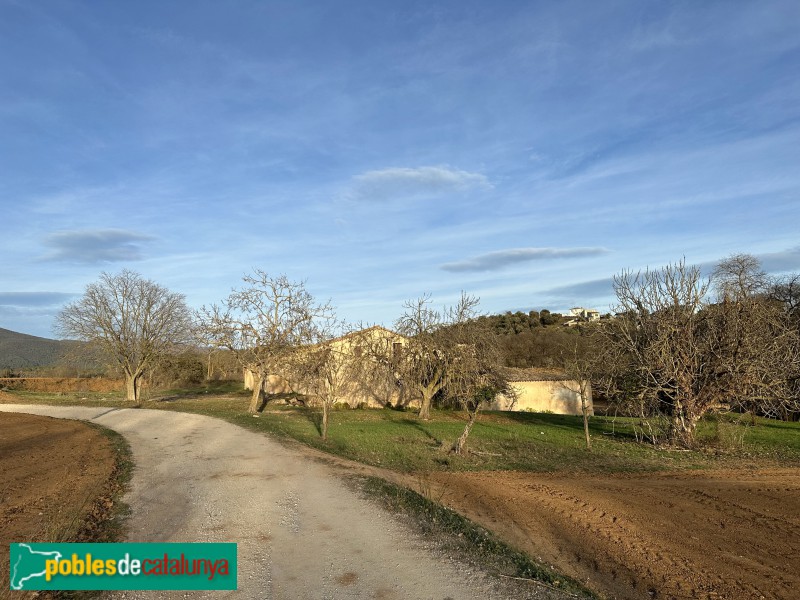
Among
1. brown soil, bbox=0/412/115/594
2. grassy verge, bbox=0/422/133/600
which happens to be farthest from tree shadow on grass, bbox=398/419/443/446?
grassy verge, bbox=0/422/133/600

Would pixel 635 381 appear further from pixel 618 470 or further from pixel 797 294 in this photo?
pixel 797 294

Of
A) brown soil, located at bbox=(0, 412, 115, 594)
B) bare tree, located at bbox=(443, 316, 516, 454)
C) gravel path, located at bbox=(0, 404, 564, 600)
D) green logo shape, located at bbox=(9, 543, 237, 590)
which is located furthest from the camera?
bare tree, located at bbox=(443, 316, 516, 454)

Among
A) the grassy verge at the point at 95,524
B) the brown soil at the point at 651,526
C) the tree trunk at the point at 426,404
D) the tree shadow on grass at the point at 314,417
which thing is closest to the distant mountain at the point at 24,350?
the tree shadow on grass at the point at 314,417

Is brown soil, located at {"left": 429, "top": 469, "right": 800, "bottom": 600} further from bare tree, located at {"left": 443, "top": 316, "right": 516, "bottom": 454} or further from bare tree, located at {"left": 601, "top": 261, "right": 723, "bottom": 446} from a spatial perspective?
bare tree, located at {"left": 443, "top": 316, "right": 516, "bottom": 454}

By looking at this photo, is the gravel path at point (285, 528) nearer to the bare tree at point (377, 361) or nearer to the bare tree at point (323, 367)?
the bare tree at point (323, 367)

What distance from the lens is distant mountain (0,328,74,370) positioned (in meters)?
95.9

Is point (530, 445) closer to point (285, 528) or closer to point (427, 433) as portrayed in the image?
point (427, 433)

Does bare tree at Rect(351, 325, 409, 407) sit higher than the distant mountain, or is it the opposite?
the distant mountain

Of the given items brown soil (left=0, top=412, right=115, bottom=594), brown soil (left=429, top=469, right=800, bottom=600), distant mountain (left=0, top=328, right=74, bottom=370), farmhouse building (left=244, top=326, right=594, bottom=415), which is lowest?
brown soil (left=429, top=469, right=800, bottom=600)

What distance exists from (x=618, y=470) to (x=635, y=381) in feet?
19.0

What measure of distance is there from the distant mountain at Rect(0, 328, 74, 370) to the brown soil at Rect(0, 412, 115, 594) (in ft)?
290

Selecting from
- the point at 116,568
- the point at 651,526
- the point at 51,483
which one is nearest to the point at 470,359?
the point at 651,526

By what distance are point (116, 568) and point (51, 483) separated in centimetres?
623

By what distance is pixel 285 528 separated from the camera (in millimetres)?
8039
